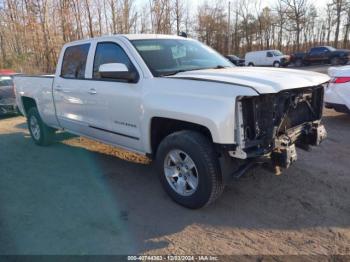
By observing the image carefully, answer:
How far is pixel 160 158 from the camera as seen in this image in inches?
151

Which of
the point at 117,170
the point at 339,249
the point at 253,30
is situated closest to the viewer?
the point at 339,249

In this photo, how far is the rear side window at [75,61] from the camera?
5.00 meters

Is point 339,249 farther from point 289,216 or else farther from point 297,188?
point 297,188

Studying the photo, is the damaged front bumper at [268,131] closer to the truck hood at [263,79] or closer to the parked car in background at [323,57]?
the truck hood at [263,79]

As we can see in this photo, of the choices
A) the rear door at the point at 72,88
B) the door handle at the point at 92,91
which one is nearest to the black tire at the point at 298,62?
the rear door at the point at 72,88

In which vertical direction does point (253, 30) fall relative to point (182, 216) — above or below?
above

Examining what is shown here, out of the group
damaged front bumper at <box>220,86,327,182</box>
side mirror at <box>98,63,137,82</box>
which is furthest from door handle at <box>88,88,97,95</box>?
damaged front bumper at <box>220,86,327,182</box>

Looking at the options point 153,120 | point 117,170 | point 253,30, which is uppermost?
point 253,30

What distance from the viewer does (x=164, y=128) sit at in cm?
400

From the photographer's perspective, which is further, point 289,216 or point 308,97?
point 308,97

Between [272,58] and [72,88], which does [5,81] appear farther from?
[272,58]

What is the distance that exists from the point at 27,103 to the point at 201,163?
5.15 m

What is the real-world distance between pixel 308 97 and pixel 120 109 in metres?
2.33

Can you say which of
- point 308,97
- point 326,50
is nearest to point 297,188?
point 308,97
